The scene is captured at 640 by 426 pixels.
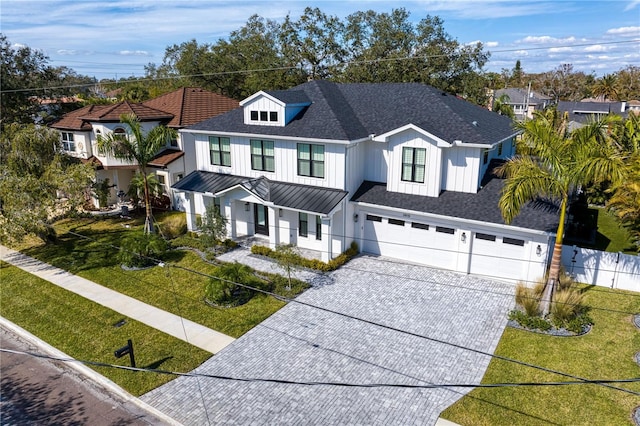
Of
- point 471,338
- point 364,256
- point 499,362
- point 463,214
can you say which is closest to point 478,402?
point 499,362

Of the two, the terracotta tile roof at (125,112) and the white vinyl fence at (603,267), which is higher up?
the terracotta tile roof at (125,112)

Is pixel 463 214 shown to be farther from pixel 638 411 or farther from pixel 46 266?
pixel 46 266

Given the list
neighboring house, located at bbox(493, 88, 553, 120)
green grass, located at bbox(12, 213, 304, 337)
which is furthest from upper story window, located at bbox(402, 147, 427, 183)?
neighboring house, located at bbox(493, 88, 553, 120)

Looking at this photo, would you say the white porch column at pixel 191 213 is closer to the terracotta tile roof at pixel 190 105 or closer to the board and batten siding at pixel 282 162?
the board and batten siding at pixel 282 162

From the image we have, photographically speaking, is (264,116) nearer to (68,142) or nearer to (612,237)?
(68,142)

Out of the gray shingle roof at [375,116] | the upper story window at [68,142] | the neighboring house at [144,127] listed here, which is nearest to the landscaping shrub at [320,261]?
the gray shingle roof at [375,116]

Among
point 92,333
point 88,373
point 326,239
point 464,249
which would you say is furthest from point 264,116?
point 88,373

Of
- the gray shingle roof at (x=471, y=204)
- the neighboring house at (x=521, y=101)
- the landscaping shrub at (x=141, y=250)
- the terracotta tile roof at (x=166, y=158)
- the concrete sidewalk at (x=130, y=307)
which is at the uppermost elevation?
the neighboring house at (x=521, y=101)
